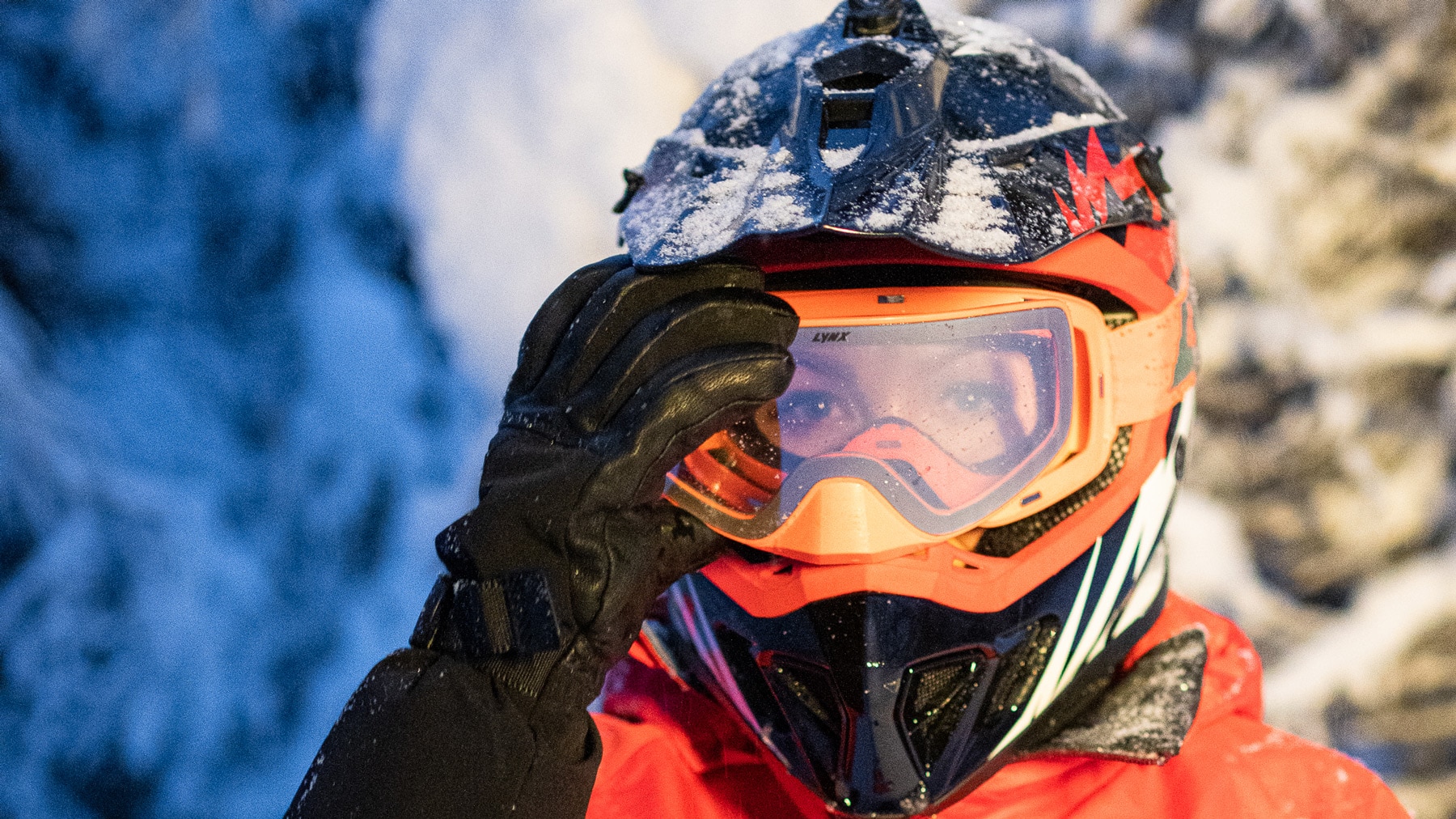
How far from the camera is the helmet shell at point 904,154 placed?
1.14 meters

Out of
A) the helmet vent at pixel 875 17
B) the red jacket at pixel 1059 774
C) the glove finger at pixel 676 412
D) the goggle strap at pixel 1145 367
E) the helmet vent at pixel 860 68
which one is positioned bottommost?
the red jacket at pixel 1059 774

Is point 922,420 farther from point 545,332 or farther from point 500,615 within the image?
point 500,615

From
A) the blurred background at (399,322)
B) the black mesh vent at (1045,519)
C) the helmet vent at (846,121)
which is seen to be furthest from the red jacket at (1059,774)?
the blurred background at (399,322)

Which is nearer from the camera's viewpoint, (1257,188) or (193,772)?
(1257,188)

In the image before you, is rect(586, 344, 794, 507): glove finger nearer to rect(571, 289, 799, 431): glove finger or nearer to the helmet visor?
rect(571, 289, 799, 431): glove finger

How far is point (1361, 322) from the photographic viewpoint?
230cm

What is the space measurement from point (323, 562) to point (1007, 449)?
88.2 inches

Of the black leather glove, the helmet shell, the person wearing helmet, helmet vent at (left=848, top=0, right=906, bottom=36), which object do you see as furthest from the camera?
helmet vent at (left=848, top=0, right=906, bottom=36)

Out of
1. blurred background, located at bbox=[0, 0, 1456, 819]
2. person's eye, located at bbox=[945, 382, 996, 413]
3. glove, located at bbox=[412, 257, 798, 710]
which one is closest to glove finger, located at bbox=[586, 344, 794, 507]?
glove, located at bbox=[412, 257, 798, 710]

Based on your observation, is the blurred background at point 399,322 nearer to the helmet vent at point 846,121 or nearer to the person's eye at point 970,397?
the helmet vent at point 846,121

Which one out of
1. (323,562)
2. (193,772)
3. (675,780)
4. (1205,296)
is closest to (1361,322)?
(1205,296)

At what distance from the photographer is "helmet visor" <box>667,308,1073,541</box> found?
124cm

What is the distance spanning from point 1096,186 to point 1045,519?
460 mm

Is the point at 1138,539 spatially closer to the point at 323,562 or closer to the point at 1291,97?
the point at 1291,97
